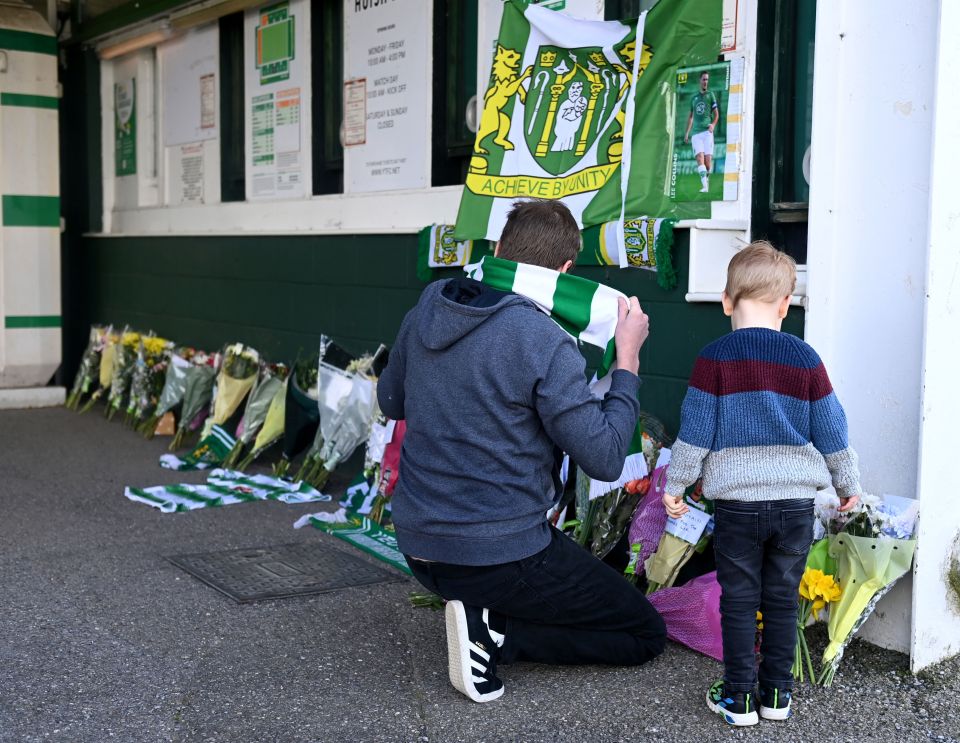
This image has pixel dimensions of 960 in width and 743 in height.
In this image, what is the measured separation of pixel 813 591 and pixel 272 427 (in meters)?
4.24

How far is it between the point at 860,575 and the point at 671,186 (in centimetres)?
203

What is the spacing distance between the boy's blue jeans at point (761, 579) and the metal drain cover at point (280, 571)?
1957mm

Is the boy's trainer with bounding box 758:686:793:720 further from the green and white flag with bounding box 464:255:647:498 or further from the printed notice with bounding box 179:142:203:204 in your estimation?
the printed notice with bounding box 179:142:203:204

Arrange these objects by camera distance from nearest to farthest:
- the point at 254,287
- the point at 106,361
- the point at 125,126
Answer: the point at 254,287
the point at 106,361
the point at 125,126

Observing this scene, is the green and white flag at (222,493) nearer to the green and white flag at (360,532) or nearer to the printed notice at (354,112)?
the green and white flag at (360,532)

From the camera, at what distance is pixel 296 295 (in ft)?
27.2

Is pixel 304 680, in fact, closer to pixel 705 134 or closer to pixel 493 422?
pixel 493 422

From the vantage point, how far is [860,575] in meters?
4.11

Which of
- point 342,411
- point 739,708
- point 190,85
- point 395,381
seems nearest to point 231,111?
point 190,85

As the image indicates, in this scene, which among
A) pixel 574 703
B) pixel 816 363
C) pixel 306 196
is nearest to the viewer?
pixel 816 363

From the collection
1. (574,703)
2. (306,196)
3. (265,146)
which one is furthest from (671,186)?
(265,146)

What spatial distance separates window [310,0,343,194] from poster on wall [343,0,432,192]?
0.31 meters

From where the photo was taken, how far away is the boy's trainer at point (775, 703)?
378cm

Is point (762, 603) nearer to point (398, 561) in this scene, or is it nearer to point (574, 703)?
point (574, 703)
